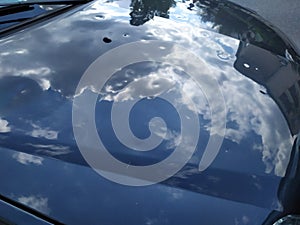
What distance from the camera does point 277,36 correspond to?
7.16 ft

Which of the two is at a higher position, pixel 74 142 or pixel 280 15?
pixel 74 142

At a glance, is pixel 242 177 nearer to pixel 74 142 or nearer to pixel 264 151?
pixel 264 151

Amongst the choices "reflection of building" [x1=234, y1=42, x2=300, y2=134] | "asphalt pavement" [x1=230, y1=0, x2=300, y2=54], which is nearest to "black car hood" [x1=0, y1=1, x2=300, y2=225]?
"reflection of building" [x1=234, y1=42, x2=300, y2=134]

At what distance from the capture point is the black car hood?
1.18 meters

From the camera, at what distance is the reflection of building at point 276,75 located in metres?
1.64

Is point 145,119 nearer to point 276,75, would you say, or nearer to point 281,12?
point 276,75

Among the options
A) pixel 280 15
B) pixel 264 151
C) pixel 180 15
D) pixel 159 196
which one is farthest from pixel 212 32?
pixel 280 15

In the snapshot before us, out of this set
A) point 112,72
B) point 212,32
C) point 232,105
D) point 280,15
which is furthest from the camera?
point 280,15

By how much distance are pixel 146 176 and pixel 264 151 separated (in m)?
0.44

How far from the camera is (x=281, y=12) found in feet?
17.8

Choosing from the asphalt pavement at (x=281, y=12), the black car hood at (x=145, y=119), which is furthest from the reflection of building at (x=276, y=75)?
the asphalt pavement at (x=281, y=12)

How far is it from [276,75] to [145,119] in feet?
2.29

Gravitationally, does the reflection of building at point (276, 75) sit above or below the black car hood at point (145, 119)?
above

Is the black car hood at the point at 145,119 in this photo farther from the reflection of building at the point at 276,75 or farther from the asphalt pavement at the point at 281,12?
the asphalt pavement at the point at 281,12
